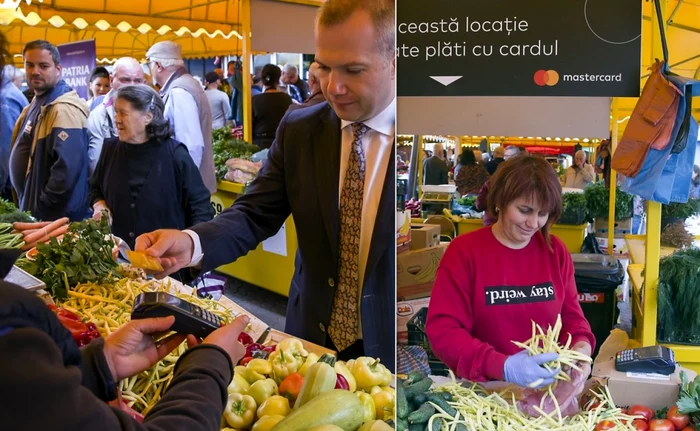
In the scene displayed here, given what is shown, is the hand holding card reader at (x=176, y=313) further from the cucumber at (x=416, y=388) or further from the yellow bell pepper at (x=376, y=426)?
the cucumber at (x=416, y=388)

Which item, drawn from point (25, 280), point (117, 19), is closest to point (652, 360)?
point (25, 280)

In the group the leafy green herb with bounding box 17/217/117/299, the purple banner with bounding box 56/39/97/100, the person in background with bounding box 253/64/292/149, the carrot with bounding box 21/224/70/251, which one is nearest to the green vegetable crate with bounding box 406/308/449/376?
the leafy green herb with bounding box 17/217/117/299

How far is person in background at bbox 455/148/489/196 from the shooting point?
146 cm

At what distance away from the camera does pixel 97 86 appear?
3.04m

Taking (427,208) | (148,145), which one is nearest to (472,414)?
(427,208)

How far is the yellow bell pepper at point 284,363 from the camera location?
1700mm

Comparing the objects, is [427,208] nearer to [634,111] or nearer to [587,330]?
[587,330]

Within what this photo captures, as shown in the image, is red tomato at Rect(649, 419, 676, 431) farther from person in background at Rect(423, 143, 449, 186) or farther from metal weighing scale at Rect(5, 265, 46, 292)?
metal weighing scale at Rect(5, 265, 46, 292)

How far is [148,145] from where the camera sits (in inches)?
79.0

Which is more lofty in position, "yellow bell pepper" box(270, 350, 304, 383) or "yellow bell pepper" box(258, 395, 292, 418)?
"yellow bell pepper" box(270, 350, 304, 383)

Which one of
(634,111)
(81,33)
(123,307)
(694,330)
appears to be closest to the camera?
(634,111)

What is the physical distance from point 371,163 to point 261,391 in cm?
59

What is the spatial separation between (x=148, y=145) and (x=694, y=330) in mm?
1810

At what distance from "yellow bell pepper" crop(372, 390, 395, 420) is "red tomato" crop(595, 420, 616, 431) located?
51cm
